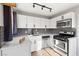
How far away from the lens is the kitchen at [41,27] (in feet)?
4.43

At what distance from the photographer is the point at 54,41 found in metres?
2.63

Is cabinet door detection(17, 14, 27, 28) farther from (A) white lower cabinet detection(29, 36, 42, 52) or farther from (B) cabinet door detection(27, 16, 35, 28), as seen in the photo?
(A) white lower cabinet detection(29, 36, 42, 52)

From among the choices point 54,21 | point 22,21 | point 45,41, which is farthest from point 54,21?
point 22,21

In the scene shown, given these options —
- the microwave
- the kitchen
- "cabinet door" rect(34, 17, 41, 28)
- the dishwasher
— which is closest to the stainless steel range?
the kitchen

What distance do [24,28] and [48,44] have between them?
43.4 inches

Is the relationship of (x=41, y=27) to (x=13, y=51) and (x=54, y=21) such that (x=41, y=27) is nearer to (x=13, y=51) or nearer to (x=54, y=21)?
(x=54, y=21)

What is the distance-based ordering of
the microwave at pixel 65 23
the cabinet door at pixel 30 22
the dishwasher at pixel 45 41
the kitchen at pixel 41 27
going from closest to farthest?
1. the kitchen at pixel 41 27
2. the microwave at pixel 65 23
3. the cabinet door at pixel 30 22
4. the dishwasher at pixel 45 41

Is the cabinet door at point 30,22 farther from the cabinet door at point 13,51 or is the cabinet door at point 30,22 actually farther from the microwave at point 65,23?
the cabinet door at point 13,51

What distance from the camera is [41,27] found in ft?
10.4

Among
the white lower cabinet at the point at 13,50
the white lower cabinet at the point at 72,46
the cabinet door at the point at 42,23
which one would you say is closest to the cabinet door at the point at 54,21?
the cabinet door at the point at 42,23

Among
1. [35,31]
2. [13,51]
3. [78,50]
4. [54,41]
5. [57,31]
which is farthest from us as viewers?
[35,31]

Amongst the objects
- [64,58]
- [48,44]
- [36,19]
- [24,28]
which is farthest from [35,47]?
[64,58]

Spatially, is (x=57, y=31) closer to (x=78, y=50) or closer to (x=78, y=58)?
(x=78, y=50)

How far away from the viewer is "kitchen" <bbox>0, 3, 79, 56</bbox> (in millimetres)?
1351
